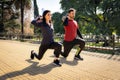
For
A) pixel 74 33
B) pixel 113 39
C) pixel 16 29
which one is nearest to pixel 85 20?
pixel 16 29

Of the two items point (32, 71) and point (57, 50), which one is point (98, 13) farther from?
point (32, 71)

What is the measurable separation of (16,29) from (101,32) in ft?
49.2

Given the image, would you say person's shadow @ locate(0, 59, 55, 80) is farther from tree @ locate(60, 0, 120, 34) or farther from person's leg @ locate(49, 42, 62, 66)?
tree @ locate(60, 0, 120, 34)

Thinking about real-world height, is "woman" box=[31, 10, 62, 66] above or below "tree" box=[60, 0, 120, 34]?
below

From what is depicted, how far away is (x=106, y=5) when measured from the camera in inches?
1284

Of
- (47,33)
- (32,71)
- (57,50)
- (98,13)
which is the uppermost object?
(98,13)

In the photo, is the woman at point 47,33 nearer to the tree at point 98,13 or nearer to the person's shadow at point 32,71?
the person's shadow at point 32,71

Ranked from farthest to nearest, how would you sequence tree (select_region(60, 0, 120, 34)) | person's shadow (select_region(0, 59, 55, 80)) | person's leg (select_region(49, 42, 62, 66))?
tree (select_region(60, 0, 120, 34))
person's leg (select_region(49, 42, 62, 66))
person's shadow (select_region(0, 59, 55, 80))

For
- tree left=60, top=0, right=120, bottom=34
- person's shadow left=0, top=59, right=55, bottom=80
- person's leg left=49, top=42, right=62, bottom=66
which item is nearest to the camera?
person's shadow left=0, top=59, right=55, bottom=80

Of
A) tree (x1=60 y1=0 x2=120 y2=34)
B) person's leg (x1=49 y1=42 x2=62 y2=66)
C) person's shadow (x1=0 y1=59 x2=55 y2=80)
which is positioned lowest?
person's shadow (x1=0 y1=59 x2=55 y2=80)

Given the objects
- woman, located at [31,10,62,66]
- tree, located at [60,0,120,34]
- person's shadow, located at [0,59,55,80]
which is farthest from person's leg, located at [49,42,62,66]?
tree, located at [60,0,120,34]

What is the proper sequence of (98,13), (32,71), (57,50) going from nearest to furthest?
(32,71), (57,50), (98,13)

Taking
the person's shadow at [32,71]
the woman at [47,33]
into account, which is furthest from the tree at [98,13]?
the person's shadow at [32,71]

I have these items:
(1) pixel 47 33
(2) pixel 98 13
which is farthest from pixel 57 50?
(2) pixel 98 13
